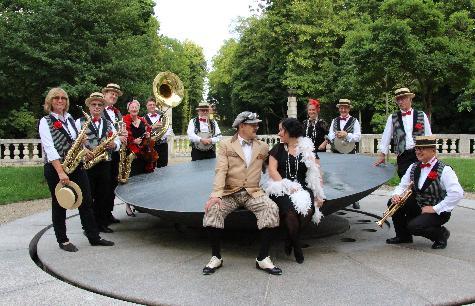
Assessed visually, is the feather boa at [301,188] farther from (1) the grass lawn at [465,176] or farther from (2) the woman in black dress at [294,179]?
(1) the grass lawn at [465,176]

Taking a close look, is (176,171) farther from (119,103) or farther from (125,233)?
(119,103)

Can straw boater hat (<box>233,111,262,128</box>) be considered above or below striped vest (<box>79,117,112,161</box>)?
above

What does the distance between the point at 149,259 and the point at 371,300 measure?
2.20 meters

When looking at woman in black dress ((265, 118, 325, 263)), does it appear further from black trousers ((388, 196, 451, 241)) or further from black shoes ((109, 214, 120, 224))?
black shoes ((109, 214, 120, 224))

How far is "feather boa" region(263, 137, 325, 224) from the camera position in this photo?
457 centimetres

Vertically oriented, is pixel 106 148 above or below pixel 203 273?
above

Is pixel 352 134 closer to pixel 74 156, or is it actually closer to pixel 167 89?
pixel 167 89

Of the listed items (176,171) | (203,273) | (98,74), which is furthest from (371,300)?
(98,74)

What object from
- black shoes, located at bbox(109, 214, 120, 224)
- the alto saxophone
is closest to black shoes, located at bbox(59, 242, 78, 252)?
the alto saxophone

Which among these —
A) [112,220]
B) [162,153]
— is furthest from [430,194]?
[162,153]

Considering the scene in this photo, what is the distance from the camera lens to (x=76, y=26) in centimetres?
1562

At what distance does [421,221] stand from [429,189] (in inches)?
13.3

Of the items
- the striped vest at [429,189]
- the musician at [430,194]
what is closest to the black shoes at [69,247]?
the musician at [430,194]

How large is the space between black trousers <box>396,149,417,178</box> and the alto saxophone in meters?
3.59
